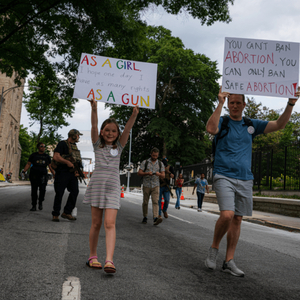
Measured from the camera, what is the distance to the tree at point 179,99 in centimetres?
3288

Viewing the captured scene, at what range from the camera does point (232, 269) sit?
13.7 feet

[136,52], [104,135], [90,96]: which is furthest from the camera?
[136,52]

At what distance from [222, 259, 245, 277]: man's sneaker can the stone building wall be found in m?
43.6

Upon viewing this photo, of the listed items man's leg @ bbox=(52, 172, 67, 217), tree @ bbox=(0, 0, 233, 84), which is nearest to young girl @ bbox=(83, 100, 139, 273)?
man's leg @ bbox=(52, 172, 67, 217)

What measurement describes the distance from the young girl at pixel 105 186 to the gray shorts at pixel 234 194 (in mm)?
1174

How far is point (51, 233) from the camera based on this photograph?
631 centimetres

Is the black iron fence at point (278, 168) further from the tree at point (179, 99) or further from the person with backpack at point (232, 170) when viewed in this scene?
the tree at point (179, 99)

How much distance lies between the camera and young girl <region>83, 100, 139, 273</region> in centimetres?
390

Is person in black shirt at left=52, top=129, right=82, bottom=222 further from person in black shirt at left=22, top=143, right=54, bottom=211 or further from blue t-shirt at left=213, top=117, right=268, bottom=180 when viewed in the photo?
blue t-shirt at left=213, top=117, right=268, bottom=180

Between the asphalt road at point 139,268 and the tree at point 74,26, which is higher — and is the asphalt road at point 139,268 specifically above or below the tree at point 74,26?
below

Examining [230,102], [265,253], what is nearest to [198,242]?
[265,253]

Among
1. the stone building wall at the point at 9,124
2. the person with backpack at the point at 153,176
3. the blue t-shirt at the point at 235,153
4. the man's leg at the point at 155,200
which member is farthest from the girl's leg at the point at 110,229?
the stone building wall at the point at 9,124

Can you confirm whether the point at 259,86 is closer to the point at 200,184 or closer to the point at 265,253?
the point at 265,253

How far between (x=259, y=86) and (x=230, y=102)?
656 mm
